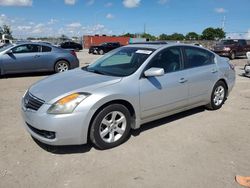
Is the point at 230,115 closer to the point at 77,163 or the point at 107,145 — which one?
the point at 107,145

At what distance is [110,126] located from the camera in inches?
168

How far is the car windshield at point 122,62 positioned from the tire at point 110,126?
0.66 meters

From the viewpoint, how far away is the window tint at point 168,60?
495 centimetres

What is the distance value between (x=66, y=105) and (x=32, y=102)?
0.62m

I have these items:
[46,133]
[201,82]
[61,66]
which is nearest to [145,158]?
[46,133]

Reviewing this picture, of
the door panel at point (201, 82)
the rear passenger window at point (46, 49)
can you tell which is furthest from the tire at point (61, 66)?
the door panel at point (201, 82)

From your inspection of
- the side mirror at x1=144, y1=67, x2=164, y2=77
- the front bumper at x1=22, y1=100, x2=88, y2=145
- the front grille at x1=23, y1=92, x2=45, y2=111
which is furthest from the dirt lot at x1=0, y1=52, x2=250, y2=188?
the side mirror at x1=144, y1=67, x2=164, y2=77

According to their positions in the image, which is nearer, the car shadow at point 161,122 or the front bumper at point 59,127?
the front bumper at point 59,127

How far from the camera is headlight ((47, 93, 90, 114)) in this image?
386 centimetres

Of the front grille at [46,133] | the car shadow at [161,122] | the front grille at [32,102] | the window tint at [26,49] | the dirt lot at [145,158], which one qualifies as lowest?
the dirt lot at [145,158]

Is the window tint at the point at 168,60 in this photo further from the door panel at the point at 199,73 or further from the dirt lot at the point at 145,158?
the dirt lot at the point at 145,158

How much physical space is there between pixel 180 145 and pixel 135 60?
166 cm

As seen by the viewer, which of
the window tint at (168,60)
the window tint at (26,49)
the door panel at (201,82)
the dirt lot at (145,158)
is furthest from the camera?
the window tint at (26,49)

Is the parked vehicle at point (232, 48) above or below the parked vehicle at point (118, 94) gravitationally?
above
